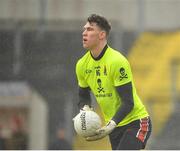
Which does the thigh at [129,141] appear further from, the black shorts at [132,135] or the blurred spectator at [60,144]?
the blurred spectator at [60,144]

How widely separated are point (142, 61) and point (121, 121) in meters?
6.00

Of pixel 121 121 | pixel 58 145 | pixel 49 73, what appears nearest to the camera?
pixel 121 121

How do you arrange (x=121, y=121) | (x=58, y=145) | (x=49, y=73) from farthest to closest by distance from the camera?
(x=49, y=73)
(x=58, y=145)
(x=121, y=121)

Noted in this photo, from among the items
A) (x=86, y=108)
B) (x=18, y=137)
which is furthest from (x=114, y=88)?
(x=18, y=137)

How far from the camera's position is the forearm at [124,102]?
4887 mm

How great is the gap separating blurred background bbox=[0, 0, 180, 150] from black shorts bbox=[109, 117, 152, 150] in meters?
4.86

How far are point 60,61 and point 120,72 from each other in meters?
5.52

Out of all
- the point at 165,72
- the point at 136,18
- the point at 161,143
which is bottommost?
the point at 161,143

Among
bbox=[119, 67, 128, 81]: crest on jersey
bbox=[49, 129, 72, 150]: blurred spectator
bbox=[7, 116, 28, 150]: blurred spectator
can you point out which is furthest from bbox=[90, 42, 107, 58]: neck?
bbox=[7, 116, 28, 150]: blurred spectator

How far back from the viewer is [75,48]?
10375 millimetres

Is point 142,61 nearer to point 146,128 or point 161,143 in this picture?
point 161,143

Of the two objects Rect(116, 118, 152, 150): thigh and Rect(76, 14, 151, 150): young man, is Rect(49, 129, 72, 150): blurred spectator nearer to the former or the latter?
Rect(76, 14, 151, 150): young man

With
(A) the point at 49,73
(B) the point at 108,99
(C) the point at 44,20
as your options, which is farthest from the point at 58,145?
(B) the point at 108,99

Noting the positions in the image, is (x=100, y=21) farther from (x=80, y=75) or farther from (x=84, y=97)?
(x=84, y=97)
